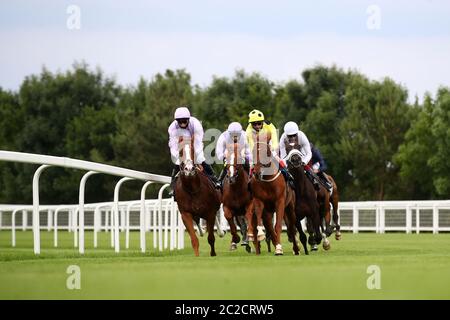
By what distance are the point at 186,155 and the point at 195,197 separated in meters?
0.94

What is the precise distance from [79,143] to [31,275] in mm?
52592

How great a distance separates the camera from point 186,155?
1593 centimetres

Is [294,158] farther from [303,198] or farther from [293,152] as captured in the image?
[303,198]

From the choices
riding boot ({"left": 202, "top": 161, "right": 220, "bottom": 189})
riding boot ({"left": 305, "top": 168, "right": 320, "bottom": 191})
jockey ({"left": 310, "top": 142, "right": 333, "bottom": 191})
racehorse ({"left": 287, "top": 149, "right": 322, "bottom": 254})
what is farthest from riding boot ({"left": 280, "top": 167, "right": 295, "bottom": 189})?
jockey ({"left": 310, "top": 142, "right": 333, "bottom": 191})

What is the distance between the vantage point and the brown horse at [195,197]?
16281 mm

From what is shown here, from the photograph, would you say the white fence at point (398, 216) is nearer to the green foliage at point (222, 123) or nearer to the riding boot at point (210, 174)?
the green foliage at point (222, 123)

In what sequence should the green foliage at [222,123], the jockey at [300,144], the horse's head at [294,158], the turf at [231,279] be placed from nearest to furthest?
the turf at [231,279] → the horse's head at [294,158] → the jockey at [300,144] → the green foliage at [222,123]

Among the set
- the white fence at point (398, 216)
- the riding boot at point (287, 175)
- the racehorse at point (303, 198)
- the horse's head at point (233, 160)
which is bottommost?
the white fence at point (398, 216)

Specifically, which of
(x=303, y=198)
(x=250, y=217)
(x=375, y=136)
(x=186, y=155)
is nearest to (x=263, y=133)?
(x=186, y=155)

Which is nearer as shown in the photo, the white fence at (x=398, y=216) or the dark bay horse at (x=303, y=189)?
the dark bay horse at (x=303, y=189)

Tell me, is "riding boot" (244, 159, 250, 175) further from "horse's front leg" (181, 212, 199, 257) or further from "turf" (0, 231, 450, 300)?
"turf" (0, 231, 450, 300)

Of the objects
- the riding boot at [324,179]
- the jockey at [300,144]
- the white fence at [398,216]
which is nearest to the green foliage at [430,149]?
the white fence at [398,216]

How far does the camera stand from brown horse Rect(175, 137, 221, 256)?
1628 centimetres

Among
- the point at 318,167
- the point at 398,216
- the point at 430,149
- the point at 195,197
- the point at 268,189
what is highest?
the point at 318,167
